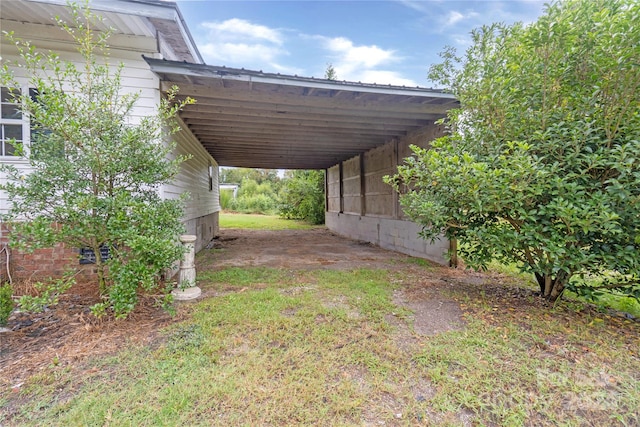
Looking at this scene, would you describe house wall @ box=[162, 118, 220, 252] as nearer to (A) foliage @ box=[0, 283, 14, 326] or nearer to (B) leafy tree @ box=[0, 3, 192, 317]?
(B) leafy tree @ box=[0, 3, 192, 317]

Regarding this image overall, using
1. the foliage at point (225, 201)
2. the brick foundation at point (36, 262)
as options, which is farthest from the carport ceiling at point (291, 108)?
the foliage at point (225, 201)

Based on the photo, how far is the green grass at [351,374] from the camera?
171 centimetres

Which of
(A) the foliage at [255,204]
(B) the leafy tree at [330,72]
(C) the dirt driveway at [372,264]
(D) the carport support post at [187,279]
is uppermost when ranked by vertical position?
(B) the leafy tree at [330,72]

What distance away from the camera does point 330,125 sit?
638 centimetres

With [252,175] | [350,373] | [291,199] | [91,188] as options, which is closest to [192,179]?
[91,188]

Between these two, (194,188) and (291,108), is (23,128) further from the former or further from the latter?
(291,108)

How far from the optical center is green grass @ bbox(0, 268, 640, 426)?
1710mm

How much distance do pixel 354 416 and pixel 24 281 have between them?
456 centimetres

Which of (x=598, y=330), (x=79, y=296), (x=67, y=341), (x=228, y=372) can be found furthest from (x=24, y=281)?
(x=598, y=330)

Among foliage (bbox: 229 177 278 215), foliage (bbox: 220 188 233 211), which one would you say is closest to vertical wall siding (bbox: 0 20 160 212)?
foliage (bbox: 229 177 278 215)

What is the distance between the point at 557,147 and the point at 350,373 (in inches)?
112

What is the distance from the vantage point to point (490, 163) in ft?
10.2

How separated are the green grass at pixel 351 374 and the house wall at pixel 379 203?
244 centimetres

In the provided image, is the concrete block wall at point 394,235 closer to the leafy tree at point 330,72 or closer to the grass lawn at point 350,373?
the grass lawn at point 350,373
